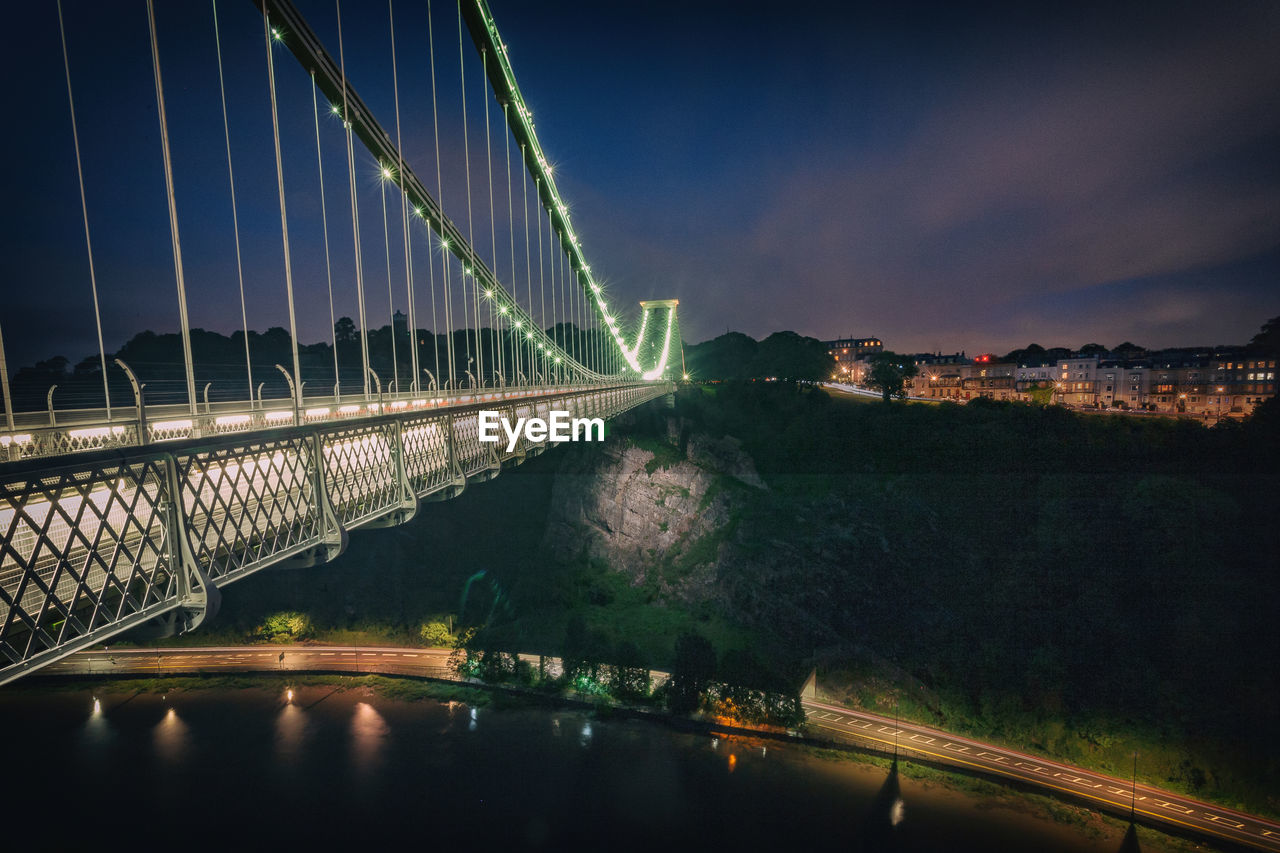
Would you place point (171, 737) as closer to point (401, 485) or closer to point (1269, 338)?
point (401, 485)

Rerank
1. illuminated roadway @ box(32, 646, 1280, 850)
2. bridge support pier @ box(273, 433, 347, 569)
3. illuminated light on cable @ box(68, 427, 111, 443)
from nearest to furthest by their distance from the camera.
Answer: bridge support pier @ box(273, 433, 347, 569)
illuminated light on cable @ box(68, 427, 111, 443)
illuminated roadway @ box(32, 646, 1280, 850)

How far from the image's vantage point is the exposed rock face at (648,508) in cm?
3806

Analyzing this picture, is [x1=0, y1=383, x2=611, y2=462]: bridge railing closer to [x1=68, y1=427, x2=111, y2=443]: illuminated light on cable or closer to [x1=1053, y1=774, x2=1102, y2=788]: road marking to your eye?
[x1=68, y1=427, x2=111, y2=443]: illuminated light on cable

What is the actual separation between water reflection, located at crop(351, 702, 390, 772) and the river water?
0.08 metres

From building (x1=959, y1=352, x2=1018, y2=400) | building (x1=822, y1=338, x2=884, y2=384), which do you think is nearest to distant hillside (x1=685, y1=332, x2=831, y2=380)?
building (x1=822, y1=338, x2=884, y2=384)

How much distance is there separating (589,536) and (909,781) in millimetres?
23108

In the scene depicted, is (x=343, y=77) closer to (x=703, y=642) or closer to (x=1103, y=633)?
(x=703, y=642)

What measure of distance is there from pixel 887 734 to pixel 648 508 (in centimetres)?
1963

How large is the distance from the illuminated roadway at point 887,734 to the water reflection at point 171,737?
3.55 metres

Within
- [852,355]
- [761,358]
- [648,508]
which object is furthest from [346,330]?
[852,355]

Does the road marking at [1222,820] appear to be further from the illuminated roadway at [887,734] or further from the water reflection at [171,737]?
the water reflection at [171,737]

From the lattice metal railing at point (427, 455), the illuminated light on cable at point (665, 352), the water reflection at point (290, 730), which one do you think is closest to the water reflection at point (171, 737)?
the water reflection at point (290, 730)

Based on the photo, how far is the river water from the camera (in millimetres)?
21156

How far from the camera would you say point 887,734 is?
25750 mm
